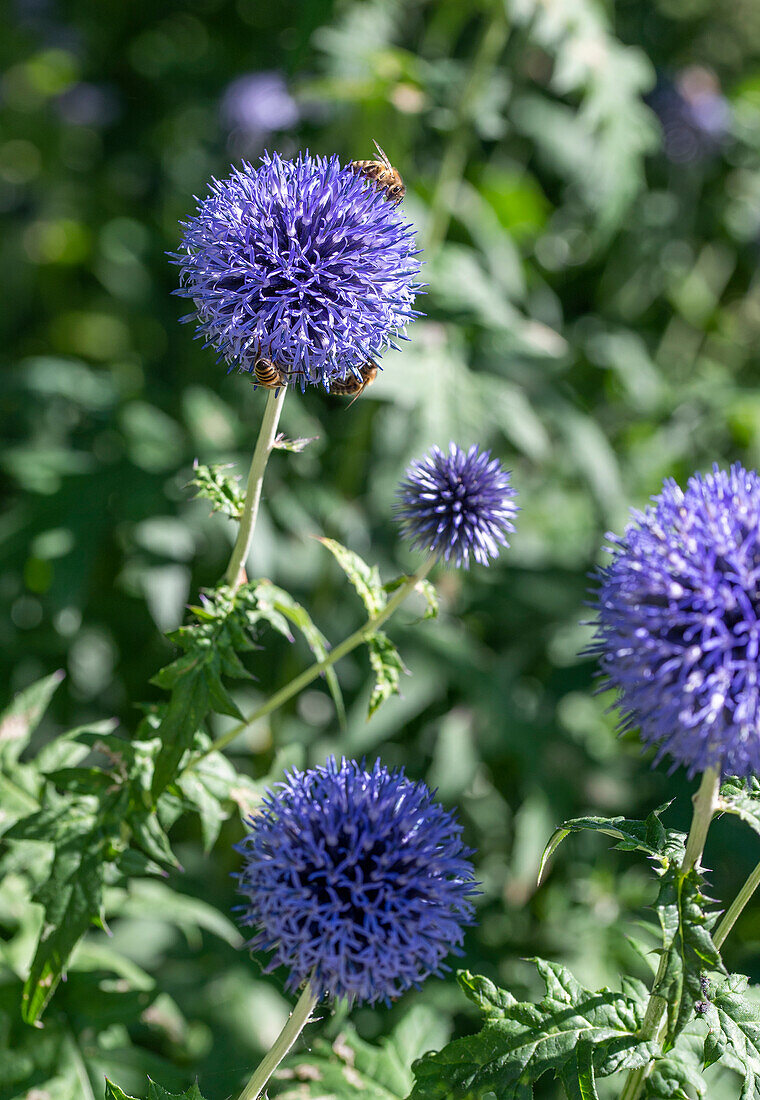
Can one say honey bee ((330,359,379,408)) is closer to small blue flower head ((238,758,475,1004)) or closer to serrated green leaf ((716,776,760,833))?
small blue flower head ((238,758,475,1004))

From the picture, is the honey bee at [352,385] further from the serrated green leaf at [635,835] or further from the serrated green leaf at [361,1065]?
the serrated green leaf at [361,1065]

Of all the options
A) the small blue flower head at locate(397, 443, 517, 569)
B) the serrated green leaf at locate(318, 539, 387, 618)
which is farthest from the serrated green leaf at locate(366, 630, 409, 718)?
the small blue flower head at locate(397, 443, 517, 569)

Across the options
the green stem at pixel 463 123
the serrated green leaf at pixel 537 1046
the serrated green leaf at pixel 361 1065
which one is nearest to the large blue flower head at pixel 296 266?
the serrated green leaf at pixel 537 1046

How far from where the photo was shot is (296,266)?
1.44m

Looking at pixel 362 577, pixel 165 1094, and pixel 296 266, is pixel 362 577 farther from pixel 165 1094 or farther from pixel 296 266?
pixel 165 1094

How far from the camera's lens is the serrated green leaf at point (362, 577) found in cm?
161

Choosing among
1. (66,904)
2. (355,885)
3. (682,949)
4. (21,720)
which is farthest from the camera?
(21,720)

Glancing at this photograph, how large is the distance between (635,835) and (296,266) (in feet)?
3.08

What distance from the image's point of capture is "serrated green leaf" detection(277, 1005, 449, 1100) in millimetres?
1671

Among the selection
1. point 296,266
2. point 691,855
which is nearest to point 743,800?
point 691,855

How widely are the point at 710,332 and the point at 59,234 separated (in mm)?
3086

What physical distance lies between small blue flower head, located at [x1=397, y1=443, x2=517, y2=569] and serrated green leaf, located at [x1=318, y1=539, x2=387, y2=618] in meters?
0.10

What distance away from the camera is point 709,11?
4488mm

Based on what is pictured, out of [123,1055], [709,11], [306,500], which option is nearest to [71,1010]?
[123,1055]
